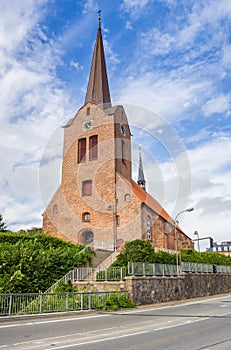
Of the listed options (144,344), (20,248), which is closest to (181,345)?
(144,344)

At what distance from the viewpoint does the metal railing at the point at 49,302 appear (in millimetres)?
13078

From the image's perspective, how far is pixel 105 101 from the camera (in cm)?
4312

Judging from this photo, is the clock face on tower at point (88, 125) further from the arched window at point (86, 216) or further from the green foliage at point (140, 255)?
the green foliage at point (140, 255)

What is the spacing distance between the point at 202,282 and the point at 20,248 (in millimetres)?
15300

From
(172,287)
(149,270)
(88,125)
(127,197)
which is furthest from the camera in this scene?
(88,125)

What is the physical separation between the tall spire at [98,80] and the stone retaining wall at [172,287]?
77.2ft

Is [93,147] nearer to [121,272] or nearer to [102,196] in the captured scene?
[102,196]

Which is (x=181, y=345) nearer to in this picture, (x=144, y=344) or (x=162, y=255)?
(x=144, y=344)

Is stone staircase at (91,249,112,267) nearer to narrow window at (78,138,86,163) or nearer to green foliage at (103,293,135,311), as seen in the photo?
green foliage at (103,293,135,311)

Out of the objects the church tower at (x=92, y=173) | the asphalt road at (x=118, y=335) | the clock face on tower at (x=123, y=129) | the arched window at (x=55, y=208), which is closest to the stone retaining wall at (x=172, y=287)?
the asphalt road at (x=118, y=335)

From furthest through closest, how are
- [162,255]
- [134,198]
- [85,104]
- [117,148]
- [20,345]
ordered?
1. [85,104]
2. [117,148]
3. [134,198]
4. [162,255]
5. [20,345]

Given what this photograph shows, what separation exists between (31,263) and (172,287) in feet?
31.0

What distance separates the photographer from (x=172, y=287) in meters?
23.2

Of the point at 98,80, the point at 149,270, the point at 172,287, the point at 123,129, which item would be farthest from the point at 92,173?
the point at 149,270
